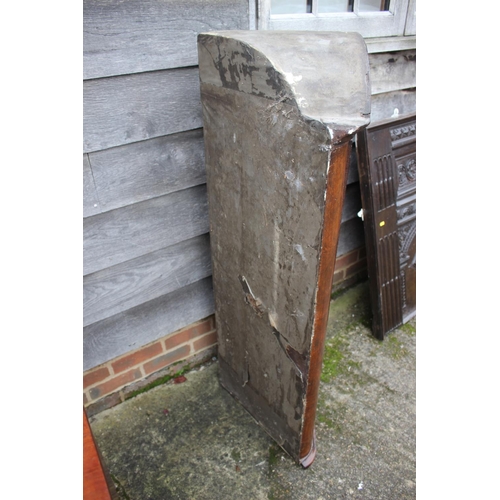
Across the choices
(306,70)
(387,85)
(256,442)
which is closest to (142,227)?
(306,70)

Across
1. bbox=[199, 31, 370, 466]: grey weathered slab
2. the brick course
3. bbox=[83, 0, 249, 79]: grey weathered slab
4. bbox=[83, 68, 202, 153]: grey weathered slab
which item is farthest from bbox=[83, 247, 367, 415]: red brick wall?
bbox=[83, 0, 249, 79]: grey weathered slab

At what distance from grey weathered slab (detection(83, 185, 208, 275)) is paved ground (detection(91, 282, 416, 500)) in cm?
76

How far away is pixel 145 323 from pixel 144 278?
25 centimetres

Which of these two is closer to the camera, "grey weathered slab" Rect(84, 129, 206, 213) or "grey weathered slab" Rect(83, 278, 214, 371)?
"grey weathered slab" Rect(84, 129, 206, 213)

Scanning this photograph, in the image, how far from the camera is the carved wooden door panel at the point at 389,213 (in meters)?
2.04

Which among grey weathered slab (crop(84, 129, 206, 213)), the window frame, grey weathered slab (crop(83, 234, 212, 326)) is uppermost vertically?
the window frame

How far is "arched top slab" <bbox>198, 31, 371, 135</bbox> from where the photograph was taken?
1.03 meters

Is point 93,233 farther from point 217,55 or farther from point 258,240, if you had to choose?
point 217,55

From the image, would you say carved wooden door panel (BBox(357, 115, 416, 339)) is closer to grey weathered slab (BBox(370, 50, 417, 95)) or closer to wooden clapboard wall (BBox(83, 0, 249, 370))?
grey weathered slab (BBox(370, 50, 417, 95))

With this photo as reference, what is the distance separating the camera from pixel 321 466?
67.7 inches

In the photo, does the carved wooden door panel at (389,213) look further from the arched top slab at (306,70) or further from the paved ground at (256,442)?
the arched top slab at (306,70)

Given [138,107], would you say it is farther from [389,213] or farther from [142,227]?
[389,213]

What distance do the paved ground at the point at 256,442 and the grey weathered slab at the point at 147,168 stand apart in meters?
0.99
